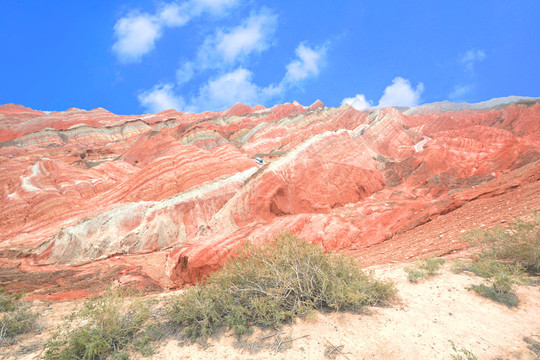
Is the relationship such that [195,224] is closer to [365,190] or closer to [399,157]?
[365,190]

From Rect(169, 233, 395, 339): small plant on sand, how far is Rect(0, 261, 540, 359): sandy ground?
22 cm

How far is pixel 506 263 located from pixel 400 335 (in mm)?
3540

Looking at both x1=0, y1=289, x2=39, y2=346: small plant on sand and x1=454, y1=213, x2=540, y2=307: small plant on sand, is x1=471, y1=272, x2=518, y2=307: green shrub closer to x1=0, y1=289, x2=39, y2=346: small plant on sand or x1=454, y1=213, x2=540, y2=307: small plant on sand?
x1=454, y1=213, x2=540, y2=307: small plant on sand

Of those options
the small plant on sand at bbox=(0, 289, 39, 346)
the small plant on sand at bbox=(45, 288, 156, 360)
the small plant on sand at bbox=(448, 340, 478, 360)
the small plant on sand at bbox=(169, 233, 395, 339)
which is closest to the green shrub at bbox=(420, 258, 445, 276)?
the small plant on sand at bbox=(169, 233, 395, 339)

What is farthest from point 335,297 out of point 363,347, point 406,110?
point 406,110

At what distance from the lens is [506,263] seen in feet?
17.9

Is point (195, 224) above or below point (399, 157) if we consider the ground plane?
below

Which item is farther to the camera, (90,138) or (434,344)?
(90,138)

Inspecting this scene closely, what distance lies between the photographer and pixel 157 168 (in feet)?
84.3

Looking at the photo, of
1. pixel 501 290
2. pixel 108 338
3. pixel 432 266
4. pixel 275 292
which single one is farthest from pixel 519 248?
pixel 108 338

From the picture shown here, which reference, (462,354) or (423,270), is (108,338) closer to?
(462,354)

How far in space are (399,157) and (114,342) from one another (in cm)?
3401

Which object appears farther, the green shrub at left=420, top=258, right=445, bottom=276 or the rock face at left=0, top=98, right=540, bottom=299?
the rock face at left=0, top=98, right=540, bottom=299

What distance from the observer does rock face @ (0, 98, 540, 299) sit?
39.3ft
